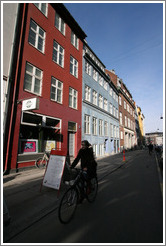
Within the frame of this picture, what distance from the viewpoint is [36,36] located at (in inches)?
423

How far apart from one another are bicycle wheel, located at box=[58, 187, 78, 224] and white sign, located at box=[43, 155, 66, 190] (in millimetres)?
1175

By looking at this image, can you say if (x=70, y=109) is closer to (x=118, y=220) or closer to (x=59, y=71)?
(x=59, y=71)

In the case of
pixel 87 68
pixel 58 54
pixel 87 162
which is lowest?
pixel 87 162

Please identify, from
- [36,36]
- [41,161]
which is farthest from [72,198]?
[36,36]

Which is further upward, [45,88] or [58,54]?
[58,54]

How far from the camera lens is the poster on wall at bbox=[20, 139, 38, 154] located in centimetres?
894

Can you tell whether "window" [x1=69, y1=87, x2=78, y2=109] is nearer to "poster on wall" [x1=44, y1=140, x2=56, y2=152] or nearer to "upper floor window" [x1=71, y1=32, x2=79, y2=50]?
"poster on wall" [x1=44, y1=140, x2=56, y2=152]

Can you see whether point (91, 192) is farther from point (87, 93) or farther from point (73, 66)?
point (87, 93)

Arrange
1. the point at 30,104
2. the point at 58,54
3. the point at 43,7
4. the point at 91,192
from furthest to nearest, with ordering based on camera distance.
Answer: the point at 58,54
the point at 43,7
the point at 30,104
the point at 91,192

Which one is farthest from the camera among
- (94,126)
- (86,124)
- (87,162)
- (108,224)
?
(94,126)

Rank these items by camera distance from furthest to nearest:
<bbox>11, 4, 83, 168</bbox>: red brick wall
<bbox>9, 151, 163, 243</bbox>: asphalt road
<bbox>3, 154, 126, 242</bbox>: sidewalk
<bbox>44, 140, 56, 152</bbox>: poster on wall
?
<bbox>44, 140, 56, 152</bbox>: poster on wall, <bbox>11, 4, 83, 168</bbox>: red brick wall, <bbox>3, 154, 126, 242</bbox>: sidewalk, <bbox>9, 151, 163, 243</bbox>: asphalt road

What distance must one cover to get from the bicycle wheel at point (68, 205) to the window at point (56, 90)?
9431 millimetres

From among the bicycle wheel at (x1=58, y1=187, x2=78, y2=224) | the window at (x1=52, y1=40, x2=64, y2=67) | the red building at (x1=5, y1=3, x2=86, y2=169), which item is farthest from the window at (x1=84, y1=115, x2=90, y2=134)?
the bicycle wheel at (x1=58, y1=187, x2=78, y2=224)

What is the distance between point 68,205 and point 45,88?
941 cm
